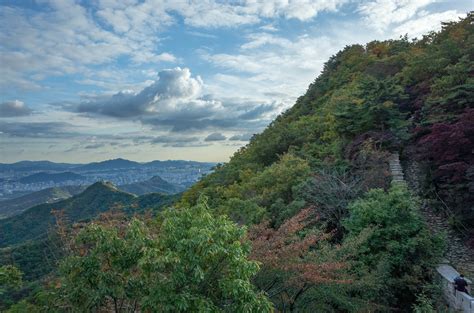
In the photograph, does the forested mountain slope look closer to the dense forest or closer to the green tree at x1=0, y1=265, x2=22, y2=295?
the dense forest

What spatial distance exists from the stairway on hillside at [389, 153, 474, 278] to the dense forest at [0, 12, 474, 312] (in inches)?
10.8

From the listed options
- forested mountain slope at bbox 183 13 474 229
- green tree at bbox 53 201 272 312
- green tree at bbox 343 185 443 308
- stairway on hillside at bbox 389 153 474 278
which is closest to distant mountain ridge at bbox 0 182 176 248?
forested mountain slope at bbox 183 13 474 229

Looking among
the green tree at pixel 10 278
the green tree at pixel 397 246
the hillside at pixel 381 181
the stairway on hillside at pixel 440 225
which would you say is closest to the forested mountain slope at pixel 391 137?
the hillside at pixel 381 181

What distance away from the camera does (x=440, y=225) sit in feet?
38.5

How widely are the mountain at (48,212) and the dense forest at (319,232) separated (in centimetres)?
5811

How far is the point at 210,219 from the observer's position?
572 centimetres

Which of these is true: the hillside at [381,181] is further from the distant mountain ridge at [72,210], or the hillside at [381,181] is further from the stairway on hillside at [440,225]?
the distant mountain ridge at [72,210]

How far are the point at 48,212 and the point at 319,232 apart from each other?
80509 mm

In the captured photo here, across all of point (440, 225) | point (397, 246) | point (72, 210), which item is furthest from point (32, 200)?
point (397, 246)

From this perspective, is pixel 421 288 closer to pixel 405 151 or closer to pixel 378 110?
pixel 405 151

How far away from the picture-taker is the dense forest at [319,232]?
5234mm

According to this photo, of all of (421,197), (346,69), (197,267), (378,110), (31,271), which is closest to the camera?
(197,267)

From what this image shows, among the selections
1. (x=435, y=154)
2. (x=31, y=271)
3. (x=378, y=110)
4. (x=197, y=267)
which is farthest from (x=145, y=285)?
(x=31, y=271)

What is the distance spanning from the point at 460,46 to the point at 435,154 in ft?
40.8
